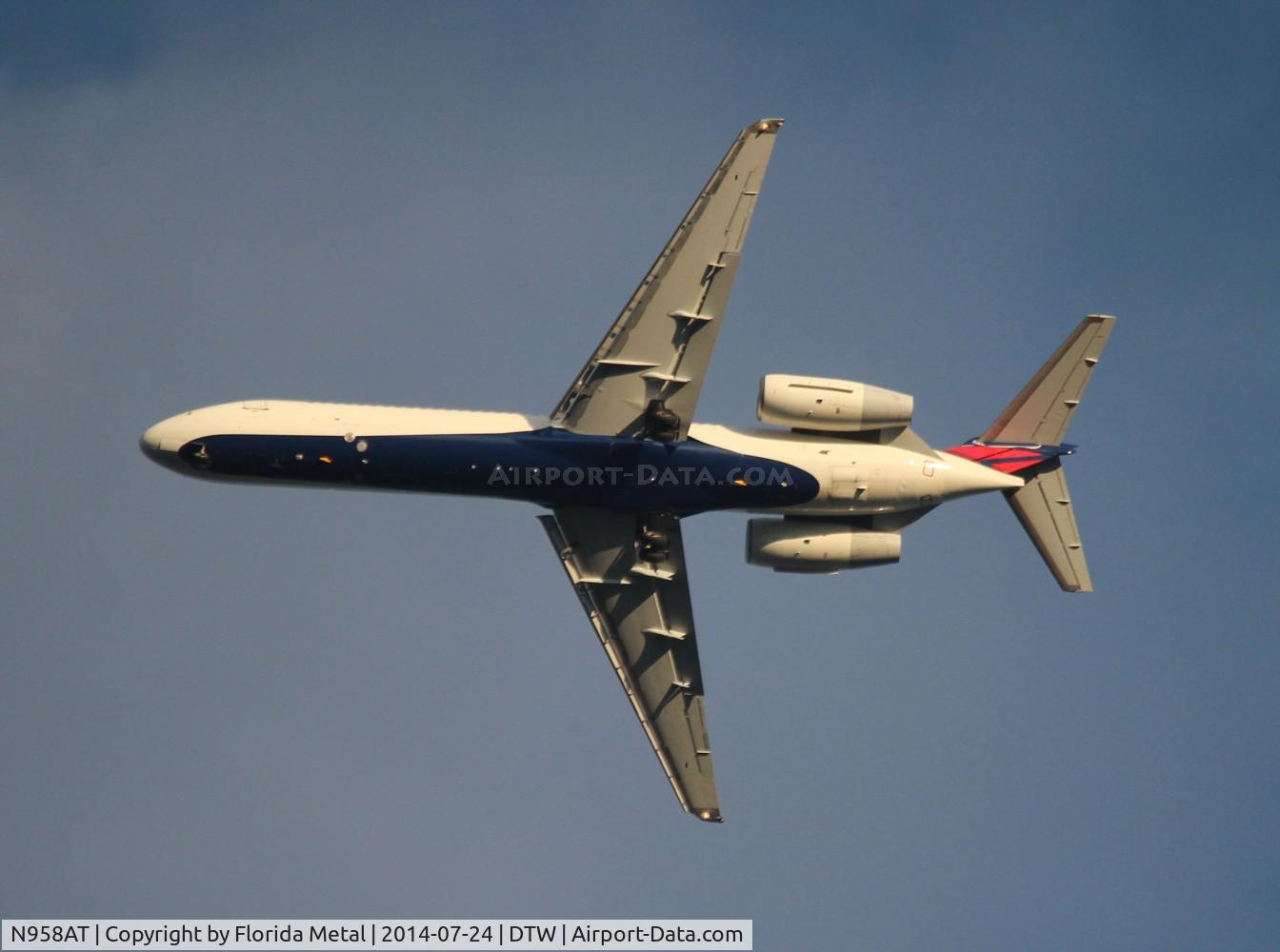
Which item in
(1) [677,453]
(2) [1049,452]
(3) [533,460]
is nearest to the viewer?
(3) [533,460]

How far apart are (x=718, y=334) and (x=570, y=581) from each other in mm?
9029

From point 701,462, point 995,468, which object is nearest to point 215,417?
point 701,462

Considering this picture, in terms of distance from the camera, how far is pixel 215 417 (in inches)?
1869

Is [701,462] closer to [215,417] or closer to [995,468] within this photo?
[995,468]

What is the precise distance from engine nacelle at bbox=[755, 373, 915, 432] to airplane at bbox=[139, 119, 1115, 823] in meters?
0.06

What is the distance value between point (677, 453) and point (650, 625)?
20.8ft

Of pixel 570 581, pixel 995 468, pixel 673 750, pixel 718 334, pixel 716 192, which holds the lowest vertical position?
pixel 673 750

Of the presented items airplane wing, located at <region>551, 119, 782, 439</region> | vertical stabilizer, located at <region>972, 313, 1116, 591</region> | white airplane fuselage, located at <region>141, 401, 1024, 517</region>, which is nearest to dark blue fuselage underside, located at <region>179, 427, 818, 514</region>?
white airplane fuselage, located at <region>141, 401, 1024, 517</region>

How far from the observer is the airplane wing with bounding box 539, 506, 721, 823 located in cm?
4969

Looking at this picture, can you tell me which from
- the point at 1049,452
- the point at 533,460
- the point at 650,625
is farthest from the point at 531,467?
the point at 1049,452

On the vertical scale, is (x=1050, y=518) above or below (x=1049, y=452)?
below

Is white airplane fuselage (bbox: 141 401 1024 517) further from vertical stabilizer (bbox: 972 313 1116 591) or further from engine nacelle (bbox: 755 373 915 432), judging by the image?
vertical stabilizer (bbox: 972 313 1116 591)

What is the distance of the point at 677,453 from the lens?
Result: 47969mm

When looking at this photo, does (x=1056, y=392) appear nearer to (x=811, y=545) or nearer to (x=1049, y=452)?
(x=1049, y=452)
